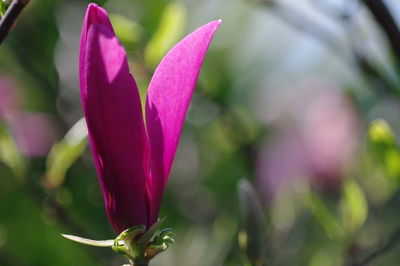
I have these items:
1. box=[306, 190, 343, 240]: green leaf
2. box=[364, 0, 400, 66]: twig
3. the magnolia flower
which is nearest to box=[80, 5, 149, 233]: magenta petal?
the magnolia flower

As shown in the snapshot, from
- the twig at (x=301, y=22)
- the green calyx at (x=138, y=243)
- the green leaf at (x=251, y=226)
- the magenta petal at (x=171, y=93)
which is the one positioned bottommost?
the green leaf at (x=251, y=226)

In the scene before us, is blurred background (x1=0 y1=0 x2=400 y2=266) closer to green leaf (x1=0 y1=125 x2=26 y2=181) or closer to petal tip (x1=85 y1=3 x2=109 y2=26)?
green leaf (x1=0 y1=125 x2=26 y2=181)

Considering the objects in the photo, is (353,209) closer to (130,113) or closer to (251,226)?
(251,226)

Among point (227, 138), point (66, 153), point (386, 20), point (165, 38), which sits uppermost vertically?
point (386, 20)

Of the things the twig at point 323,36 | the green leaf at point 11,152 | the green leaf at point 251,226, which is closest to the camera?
the green leaf at point 251,226

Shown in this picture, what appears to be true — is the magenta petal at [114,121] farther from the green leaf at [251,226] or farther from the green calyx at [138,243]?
the green leaf at [251,226]

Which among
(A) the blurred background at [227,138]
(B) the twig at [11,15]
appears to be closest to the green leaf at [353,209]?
(A) the blurred background at [227,138]

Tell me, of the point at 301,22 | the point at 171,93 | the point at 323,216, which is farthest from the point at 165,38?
the point at 171,93
